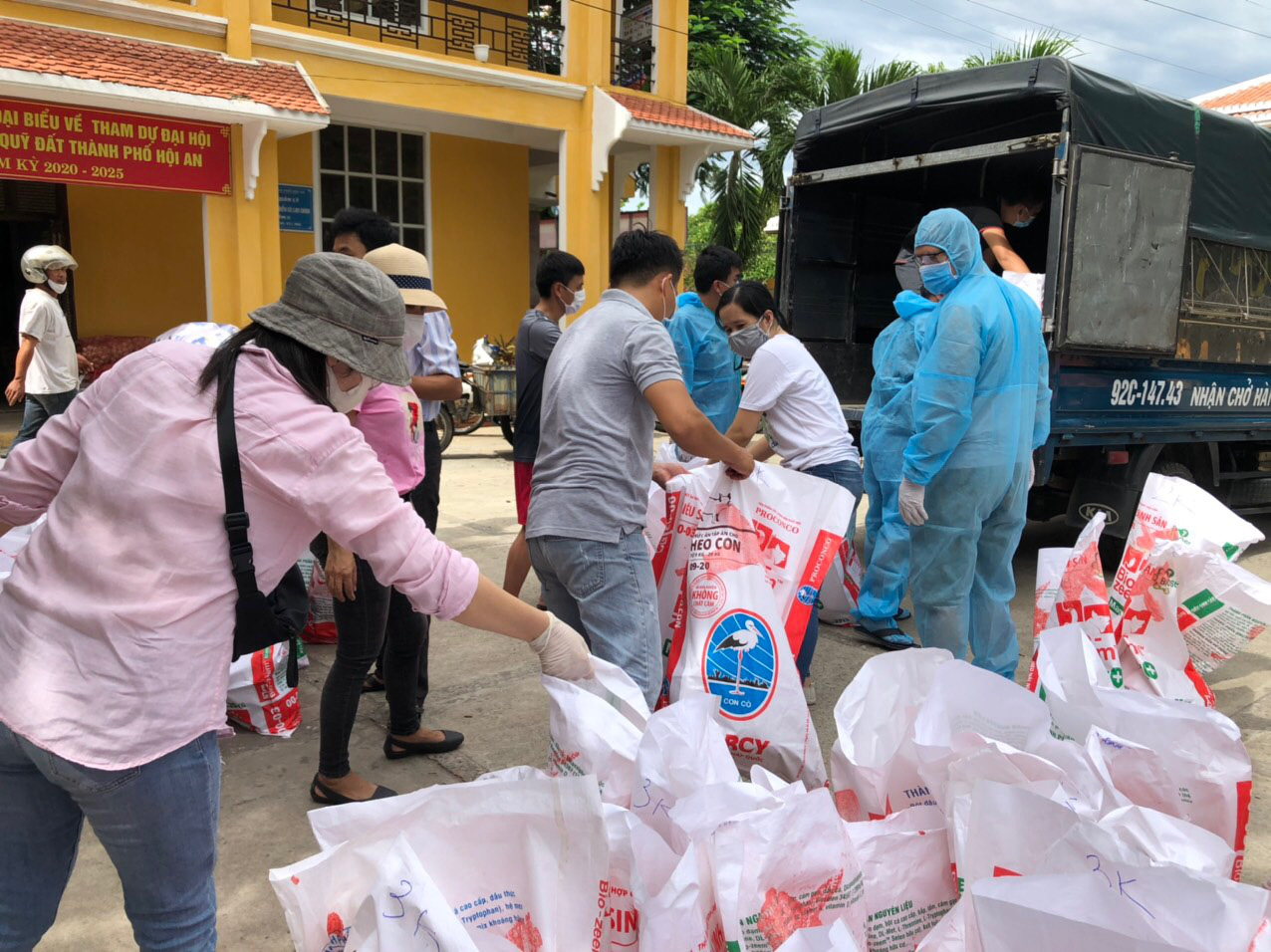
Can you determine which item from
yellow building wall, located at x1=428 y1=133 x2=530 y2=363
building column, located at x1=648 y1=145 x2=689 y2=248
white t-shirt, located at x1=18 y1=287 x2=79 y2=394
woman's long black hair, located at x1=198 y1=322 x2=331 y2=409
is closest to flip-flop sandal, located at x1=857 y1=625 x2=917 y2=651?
woman's long black hair, located at x1=198 y1=322 x2=331 y2=409

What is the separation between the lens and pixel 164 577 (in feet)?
4.54

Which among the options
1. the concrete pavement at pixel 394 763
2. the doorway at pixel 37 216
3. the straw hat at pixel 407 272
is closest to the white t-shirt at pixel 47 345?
the concrete pavement at pixel 394 763

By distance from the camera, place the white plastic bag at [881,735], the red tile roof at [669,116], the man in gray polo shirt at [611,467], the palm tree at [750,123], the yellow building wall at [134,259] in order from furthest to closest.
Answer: the palm tree at [750,123], the red tile roof at [669,116], the yellow building wall at [134,259], the man in gray polo shirt at [611,467], the white plastic bag at [881,735]

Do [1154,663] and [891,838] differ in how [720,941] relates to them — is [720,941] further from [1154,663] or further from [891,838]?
[1154,663]

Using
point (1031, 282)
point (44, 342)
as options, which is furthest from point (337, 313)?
→ point (44, 342)

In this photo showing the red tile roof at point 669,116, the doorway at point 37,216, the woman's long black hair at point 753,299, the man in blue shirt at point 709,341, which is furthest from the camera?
the red tile roof at point 669,116

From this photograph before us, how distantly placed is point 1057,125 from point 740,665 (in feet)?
13.9

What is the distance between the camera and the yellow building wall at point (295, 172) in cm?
1066

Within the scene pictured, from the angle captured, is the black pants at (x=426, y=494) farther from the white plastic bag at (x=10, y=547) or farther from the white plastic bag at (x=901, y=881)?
the white plastic bag at (x=901, y=881)

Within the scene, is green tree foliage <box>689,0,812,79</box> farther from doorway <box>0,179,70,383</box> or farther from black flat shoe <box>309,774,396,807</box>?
black flat shoe <box>309,774,396,807</box>

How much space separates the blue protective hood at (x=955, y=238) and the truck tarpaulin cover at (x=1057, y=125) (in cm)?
177

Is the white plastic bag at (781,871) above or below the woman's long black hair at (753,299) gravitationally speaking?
below

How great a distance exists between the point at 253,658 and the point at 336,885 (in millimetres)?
1763

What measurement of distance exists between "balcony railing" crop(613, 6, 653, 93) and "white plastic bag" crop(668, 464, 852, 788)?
33.7 ft
